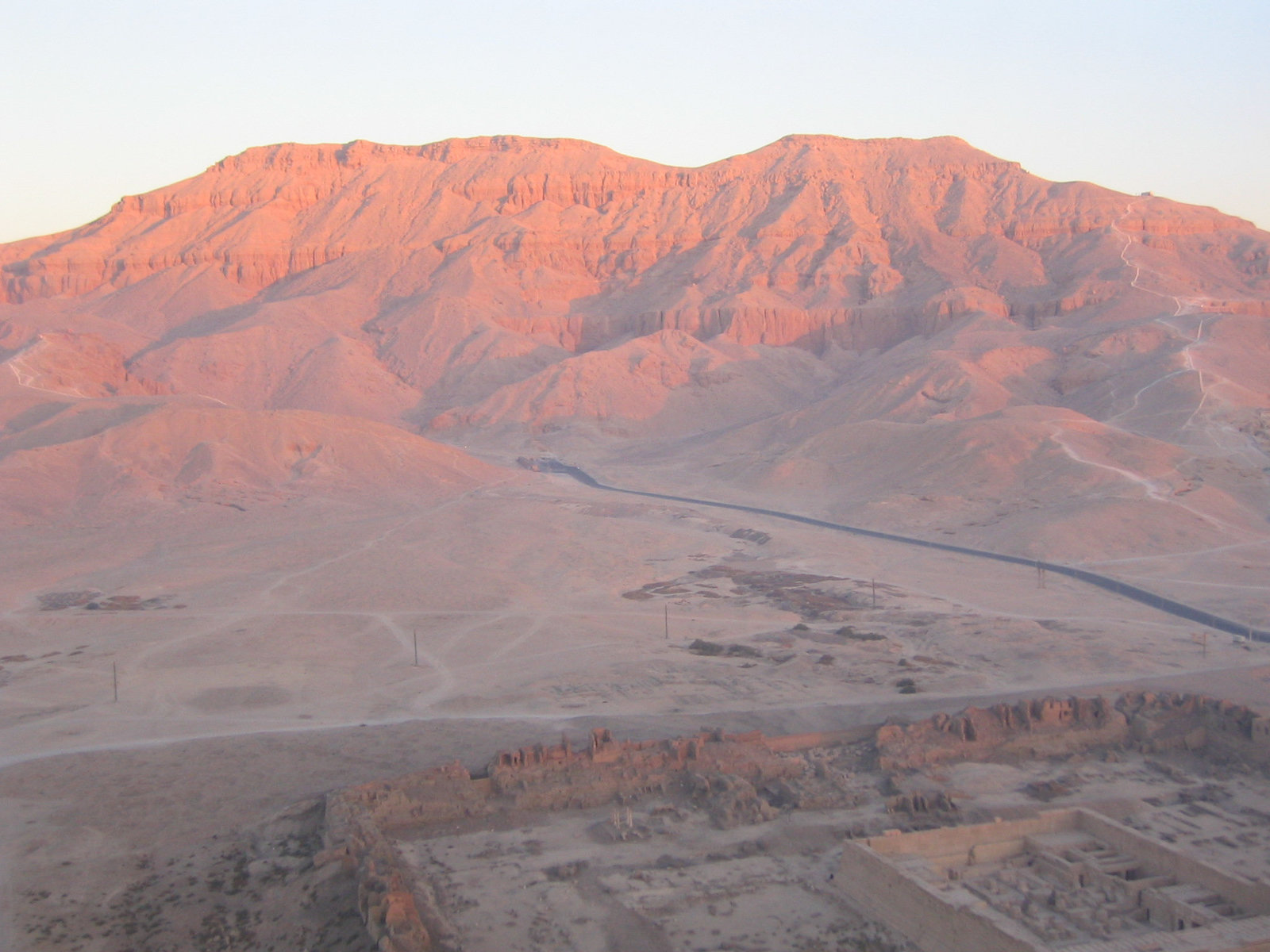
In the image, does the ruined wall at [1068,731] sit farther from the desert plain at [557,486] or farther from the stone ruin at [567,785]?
the stone ruin at [567,785]

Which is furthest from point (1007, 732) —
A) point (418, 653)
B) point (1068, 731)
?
point (418, 653)

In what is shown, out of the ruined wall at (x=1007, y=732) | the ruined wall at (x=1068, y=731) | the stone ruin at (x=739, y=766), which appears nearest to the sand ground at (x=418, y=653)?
the stone ruin at (x=739, y=766)

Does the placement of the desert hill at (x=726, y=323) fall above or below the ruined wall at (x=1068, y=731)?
above

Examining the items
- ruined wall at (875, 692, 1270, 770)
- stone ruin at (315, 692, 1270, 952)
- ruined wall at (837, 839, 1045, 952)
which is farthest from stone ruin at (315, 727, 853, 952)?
ruined wall at (837, 839, 1045, 952)

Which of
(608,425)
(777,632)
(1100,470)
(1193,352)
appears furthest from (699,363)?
(777,632)

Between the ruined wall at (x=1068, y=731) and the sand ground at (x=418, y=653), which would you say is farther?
the ruined wall at (x=1068, y=731)

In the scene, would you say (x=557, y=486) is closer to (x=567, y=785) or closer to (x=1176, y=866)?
(x=567, y=785)

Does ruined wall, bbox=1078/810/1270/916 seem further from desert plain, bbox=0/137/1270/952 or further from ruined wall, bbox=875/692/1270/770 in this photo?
ruined wall, bbox=875/692/1270/770
